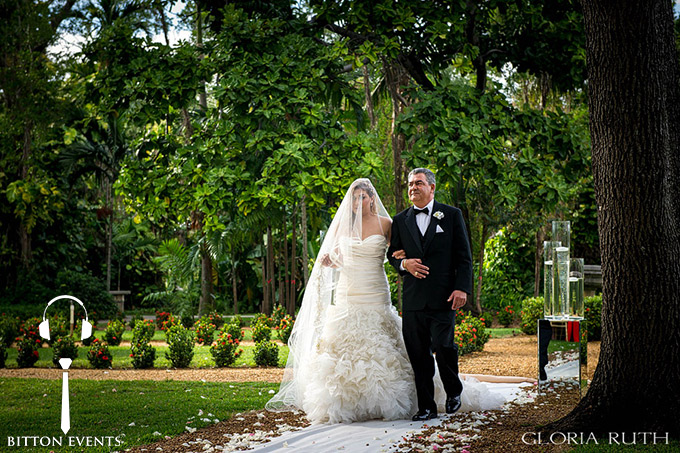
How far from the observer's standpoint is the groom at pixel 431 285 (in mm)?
5152

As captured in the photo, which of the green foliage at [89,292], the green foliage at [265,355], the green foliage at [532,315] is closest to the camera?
the green foliage at [265,355]

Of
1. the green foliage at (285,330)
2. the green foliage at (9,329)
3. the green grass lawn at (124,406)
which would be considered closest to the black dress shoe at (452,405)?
the green grass lawn at (124,406)

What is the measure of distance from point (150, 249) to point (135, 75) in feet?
46.8

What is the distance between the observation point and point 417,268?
204 inches

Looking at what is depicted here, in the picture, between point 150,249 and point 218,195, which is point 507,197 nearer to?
point 218,195

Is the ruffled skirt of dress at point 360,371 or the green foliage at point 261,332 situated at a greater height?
the ruffled skirt of dress at point 360,371

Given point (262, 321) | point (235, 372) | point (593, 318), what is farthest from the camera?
point (262, 321)

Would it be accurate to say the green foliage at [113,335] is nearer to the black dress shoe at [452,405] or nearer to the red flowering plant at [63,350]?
the red flowering plant at [63,350]

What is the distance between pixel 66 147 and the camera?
18.4m

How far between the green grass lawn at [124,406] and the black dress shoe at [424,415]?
1666mm

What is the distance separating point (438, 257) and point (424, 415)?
1323 millimetres

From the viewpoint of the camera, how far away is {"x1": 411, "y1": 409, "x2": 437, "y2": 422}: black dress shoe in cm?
508

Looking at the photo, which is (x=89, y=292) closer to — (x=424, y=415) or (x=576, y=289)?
(x=424, y=415)

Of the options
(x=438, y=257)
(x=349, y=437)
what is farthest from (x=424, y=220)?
(x=349, y=437)
